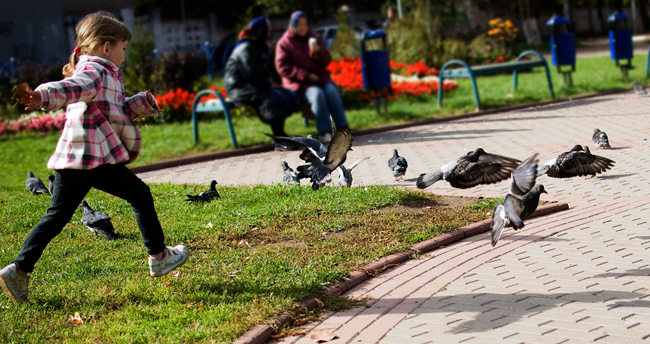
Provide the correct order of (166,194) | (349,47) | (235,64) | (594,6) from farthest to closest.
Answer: (594,6), (349,47), (235,64), (166,194)

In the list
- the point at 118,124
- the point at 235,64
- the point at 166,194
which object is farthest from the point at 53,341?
the point at 235,64

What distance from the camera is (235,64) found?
10.6 m

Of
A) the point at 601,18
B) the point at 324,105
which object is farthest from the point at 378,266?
the point at 601,18

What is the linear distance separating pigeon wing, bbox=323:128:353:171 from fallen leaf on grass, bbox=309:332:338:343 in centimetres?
165

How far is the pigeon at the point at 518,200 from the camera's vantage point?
4234 mm

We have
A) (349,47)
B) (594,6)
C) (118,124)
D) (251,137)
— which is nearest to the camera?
(118,124)

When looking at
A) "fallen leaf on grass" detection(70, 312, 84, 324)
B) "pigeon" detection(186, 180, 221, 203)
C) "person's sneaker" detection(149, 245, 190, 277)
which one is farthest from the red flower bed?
"fallen leaf on grass" detection(70, 312, 84, 324)

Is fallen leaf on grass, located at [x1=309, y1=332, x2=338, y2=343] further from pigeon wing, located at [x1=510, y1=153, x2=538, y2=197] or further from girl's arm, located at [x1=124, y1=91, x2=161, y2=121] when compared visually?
girl's arm, located at [x1=124, y1=91, x2=161, y2=121]

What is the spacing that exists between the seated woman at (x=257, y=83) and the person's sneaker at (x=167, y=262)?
19.7 feet

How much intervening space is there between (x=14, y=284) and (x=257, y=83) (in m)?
6.72

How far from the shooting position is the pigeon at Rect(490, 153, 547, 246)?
4234mm

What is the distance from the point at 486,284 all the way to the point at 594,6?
202 ft

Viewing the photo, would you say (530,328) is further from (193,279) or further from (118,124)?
(118,124)

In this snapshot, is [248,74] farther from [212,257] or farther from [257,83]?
[212,257]
